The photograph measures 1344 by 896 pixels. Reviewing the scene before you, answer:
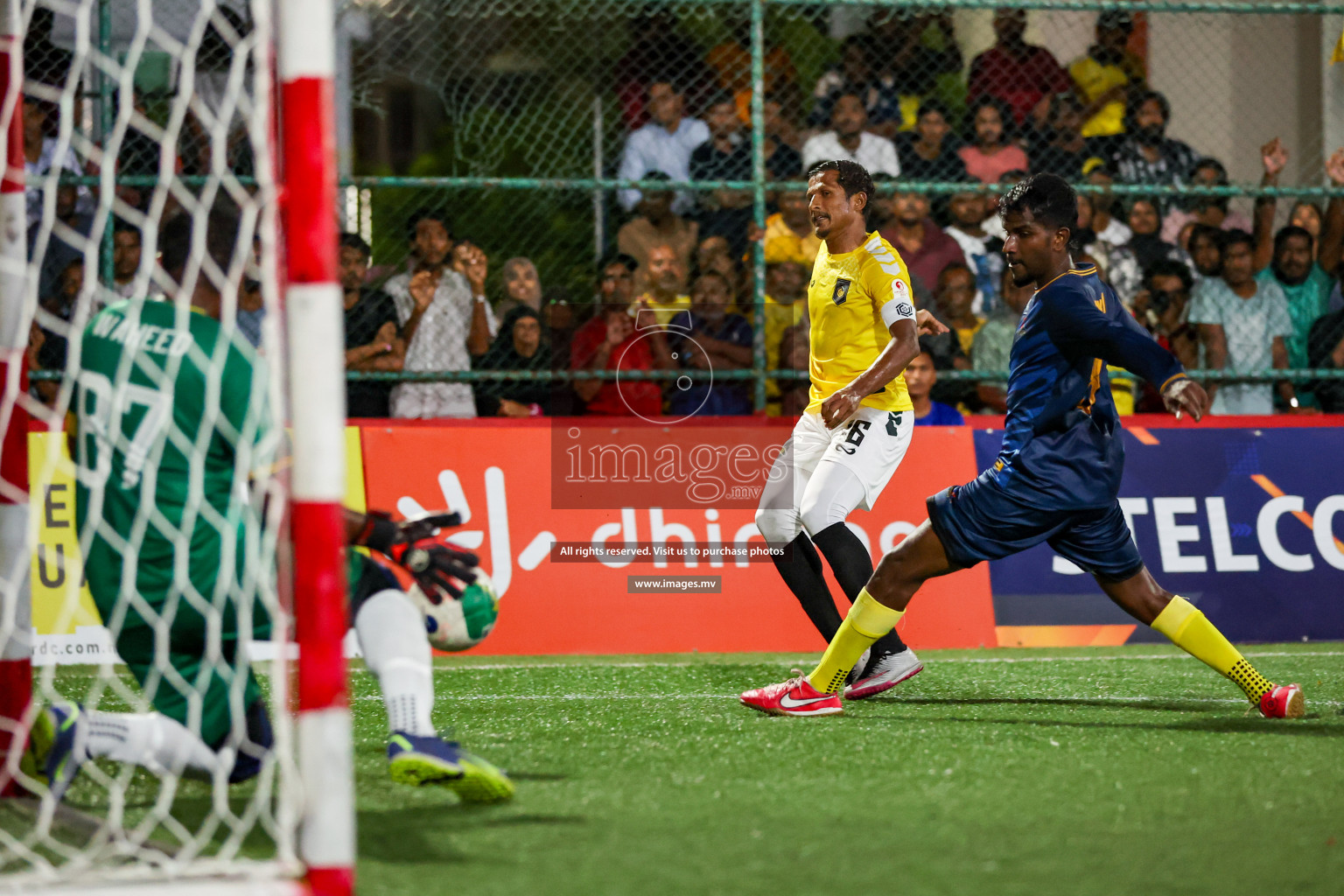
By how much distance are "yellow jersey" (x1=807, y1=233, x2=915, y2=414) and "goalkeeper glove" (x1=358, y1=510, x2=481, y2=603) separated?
104 inches

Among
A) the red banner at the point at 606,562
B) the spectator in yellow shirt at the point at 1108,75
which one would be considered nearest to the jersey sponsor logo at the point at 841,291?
the red banner at the point at 606,562

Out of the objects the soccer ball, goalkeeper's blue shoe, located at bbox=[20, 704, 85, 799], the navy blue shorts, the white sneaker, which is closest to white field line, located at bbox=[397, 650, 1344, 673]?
the white sneaker

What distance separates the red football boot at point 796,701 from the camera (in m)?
5.00

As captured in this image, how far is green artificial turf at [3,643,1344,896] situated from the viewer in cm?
295

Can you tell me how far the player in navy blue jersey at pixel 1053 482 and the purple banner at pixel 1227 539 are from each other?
87.7 inches

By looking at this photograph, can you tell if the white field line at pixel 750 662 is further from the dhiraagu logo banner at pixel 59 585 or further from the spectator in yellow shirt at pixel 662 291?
the spectator in yellow shirt at pixel 662 291

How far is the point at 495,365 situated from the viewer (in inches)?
303

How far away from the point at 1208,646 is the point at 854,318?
187 centimetres

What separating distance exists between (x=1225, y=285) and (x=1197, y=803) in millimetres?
5715

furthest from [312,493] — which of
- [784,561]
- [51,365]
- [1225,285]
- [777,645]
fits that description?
[1225,285]

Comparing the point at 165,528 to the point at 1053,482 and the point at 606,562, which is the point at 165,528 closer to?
the point at 1053,482

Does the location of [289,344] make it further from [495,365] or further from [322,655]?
[495,365]

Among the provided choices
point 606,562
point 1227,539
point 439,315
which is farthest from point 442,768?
point 1227,539

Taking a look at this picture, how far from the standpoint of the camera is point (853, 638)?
4.94 meters
